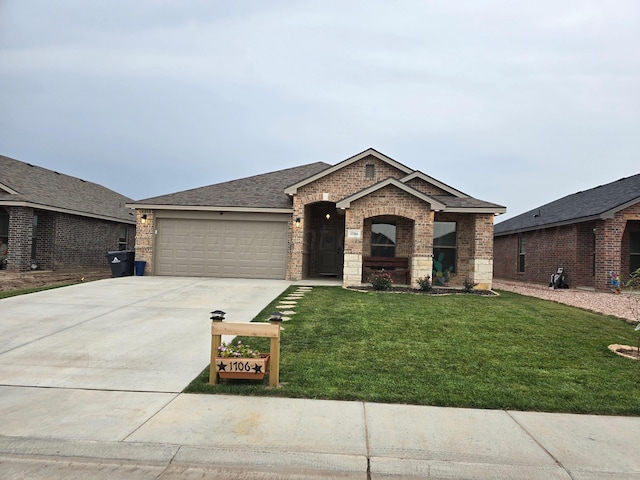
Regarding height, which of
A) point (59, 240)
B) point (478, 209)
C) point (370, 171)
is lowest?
point (59, 240)

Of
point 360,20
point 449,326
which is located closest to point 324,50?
point 360,20

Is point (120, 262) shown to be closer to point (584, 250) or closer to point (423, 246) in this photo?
point (423, 246)

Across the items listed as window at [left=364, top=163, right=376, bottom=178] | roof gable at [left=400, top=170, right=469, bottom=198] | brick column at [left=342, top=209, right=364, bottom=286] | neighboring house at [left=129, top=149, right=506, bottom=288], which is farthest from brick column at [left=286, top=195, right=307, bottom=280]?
roof gable at [left=400, top=170, right=469, bottom=198]

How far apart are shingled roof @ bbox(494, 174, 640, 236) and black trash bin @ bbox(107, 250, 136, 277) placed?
1819 centimetres

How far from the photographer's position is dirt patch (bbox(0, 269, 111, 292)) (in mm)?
13634

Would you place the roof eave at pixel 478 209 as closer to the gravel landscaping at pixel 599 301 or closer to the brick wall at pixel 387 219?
the brick wall at pixel 387 219

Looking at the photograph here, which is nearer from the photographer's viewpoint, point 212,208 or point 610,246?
point 610,246

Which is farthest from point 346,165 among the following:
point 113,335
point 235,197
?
point 113,335

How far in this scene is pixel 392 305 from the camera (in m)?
10.6

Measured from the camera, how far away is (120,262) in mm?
16266

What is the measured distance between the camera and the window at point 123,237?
23.2m

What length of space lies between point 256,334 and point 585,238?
55.8ft

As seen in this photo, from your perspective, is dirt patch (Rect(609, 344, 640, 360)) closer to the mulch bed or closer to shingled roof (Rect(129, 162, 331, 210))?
the mulch bed

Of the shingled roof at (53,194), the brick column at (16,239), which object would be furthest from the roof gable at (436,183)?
the brick column at (16,239)
